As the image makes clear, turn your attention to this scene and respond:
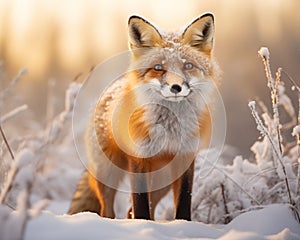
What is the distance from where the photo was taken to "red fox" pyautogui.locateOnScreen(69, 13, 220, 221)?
307 centimetres

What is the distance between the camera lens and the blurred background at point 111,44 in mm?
9238

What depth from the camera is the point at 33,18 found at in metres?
10.4

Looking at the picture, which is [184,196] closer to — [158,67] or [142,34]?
[158,67]

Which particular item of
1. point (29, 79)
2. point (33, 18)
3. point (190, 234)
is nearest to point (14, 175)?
point (190, 234)

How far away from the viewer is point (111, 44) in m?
10.2

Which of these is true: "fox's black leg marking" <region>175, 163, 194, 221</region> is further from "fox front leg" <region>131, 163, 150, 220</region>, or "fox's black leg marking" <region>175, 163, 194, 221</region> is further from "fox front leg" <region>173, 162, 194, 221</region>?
"fox front leg" <region>131, 163, 150, 220</region>

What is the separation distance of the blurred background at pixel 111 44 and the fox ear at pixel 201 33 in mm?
4136

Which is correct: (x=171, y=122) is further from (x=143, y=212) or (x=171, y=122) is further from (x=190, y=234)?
(x=190, y=234)

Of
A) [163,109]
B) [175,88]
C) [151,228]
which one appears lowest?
[151,228]

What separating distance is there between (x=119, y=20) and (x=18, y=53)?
2.19m

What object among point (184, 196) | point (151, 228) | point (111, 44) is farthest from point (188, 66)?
point (111, 44)

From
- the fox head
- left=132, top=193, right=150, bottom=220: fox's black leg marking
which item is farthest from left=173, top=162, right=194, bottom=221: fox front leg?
the fox head

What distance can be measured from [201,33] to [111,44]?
7130mm

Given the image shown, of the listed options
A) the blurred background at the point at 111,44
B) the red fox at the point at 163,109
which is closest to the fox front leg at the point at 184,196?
the red fox at the point at 163,109
